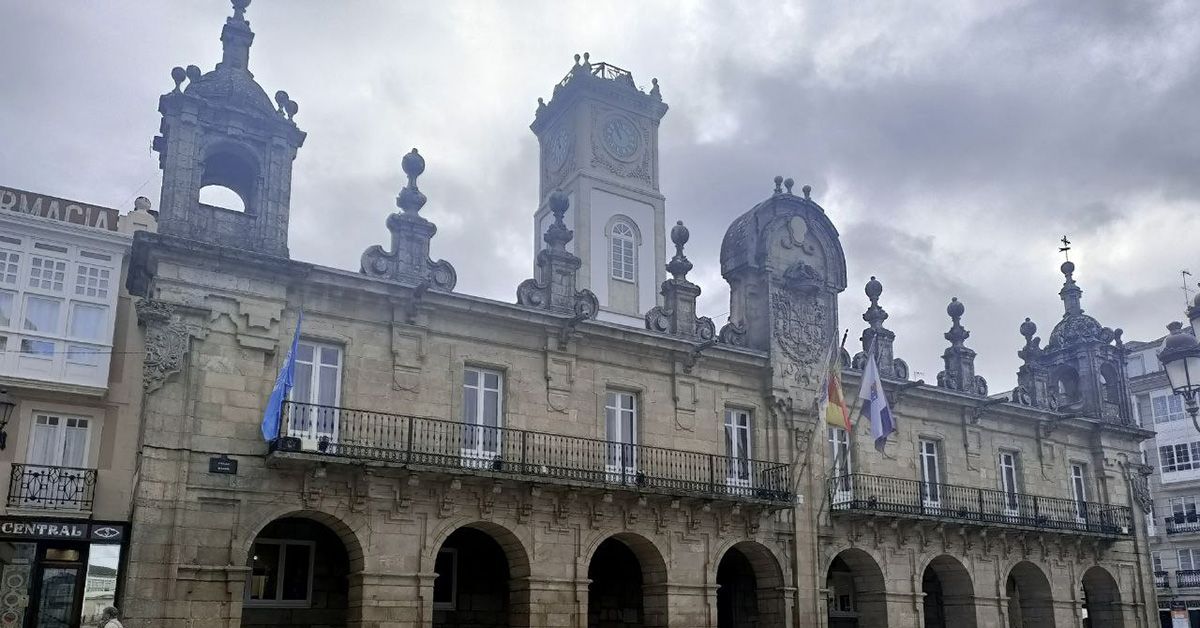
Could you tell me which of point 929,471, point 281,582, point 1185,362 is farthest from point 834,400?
point 281,582

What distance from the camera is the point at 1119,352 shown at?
103 feet

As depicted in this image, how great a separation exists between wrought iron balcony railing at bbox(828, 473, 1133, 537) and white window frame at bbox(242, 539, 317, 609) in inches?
422

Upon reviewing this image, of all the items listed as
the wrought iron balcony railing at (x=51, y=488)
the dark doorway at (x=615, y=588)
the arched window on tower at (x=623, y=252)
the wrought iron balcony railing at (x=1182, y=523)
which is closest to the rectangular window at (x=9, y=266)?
the wrought iron balcony railing at (x=51, y=488)

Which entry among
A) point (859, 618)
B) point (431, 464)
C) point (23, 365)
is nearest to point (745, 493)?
point (859, 618)

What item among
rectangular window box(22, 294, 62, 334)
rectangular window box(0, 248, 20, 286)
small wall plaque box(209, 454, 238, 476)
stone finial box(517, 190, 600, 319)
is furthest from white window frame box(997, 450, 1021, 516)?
rectangular window box(0, 248, 20, 286)

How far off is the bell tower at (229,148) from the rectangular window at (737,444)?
32.3 feet

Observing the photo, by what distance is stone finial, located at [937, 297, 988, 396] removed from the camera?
2720 cm

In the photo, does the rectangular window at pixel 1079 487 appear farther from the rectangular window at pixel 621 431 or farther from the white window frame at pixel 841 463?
the rectangular window at pixel 621 431

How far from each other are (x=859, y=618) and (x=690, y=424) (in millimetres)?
6323

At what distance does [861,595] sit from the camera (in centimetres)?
2420

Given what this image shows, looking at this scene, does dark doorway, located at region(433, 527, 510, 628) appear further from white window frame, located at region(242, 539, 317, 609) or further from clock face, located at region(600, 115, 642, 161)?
clock face, located at region(600, 115, 642, 161)

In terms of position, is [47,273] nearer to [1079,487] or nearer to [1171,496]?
[1079,487]

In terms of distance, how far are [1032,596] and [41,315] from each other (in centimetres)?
2291

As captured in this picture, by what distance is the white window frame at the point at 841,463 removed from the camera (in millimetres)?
23906
